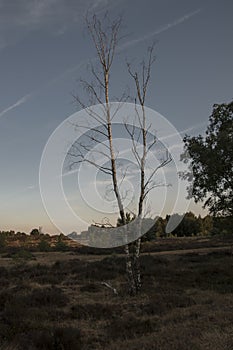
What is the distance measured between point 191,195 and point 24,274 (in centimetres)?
1272

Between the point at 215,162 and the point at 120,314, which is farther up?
the point at 215,162

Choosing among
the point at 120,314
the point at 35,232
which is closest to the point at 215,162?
the point at 120,314

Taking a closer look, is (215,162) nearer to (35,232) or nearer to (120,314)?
(120,314)

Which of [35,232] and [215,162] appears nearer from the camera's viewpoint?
[215,162]

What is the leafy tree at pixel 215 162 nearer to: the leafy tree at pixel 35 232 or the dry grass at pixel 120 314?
the dry grass at pixel 120 314

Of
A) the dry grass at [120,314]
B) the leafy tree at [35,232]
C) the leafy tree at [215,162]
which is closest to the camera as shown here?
the dry grass at [120,314]

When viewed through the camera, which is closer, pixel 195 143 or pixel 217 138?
pixel 217 138

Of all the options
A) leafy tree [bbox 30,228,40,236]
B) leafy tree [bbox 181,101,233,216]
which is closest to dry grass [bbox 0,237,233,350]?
leafy tree [bbox 181,101,233,216]

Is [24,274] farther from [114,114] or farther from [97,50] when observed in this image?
[97,50]

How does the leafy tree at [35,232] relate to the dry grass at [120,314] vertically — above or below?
above

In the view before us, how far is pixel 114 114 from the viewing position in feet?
59.6

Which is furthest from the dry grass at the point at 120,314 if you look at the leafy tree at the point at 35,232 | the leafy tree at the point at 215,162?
the leafy tree at the point at 35,232

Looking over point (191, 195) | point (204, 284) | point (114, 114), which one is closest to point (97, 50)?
point (114, 114)

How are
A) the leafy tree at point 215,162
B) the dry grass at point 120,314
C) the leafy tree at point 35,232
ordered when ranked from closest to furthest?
the dry grass at point 120,314 < the leafy tree at point 215,162 < the leafy tree at point 35,232
